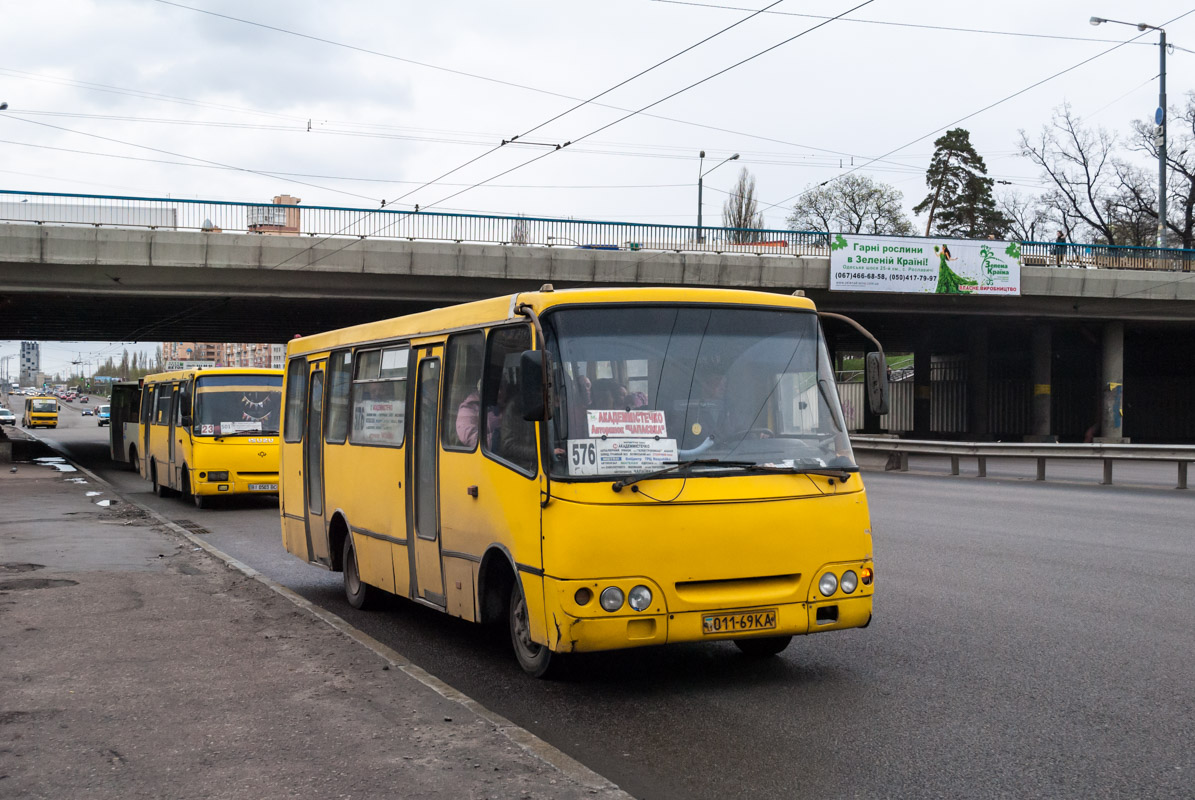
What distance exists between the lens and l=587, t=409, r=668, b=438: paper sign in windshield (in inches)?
258

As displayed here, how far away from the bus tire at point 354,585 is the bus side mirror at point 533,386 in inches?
148

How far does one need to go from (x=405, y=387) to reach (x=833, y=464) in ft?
10.8

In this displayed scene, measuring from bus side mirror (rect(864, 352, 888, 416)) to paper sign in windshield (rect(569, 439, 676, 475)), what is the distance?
1524mm

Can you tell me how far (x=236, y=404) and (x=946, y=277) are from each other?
24805mm

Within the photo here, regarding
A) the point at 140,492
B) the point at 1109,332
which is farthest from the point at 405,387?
the point at 1109,332

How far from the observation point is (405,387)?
28.7 ft

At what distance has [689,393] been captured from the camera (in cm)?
673

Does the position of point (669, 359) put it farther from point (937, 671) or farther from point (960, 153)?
point (960, 153)

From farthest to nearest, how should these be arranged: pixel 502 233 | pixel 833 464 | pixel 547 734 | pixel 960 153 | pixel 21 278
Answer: pixel 960 153 < pixel 502 233 < pixel 21 278 < pixel 833 464 < pixel 547 734

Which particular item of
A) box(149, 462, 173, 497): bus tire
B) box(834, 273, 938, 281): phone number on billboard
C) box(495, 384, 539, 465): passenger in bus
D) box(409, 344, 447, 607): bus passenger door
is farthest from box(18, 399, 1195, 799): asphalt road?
box(834, 273, 938, 281): phone number on billboard

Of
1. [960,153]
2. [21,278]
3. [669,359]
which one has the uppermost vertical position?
[960,153]

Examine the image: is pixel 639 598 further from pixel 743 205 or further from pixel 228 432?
pixel 743 205

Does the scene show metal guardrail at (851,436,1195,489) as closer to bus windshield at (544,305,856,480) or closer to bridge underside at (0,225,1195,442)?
bridge underside at (0,225,1195,442)

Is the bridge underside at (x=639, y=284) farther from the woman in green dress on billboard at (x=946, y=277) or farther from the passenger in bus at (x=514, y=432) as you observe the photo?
the passenger in bus at (x=514, y=432)
